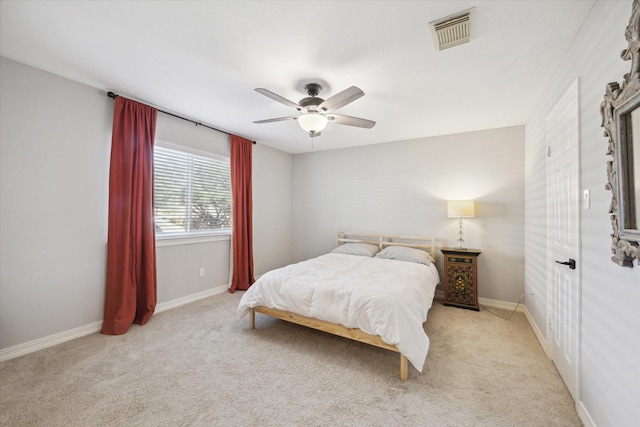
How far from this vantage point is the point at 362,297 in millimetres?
2168

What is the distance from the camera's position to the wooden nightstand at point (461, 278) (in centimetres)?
339

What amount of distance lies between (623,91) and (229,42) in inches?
89.8

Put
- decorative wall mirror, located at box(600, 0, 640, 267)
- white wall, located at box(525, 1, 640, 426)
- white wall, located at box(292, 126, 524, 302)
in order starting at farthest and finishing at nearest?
white wall, located at box(292, 126, 524, 302)
white wall, located at box(525, 1, 640, 426)
decorative wall mirror, located at box(600, 0, 640, 267)

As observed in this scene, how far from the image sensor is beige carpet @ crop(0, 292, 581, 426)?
5.16 ft

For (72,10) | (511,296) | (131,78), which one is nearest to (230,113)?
(131,78)

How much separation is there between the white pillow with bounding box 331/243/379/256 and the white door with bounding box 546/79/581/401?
2188mm

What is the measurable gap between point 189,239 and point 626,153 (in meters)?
4.08

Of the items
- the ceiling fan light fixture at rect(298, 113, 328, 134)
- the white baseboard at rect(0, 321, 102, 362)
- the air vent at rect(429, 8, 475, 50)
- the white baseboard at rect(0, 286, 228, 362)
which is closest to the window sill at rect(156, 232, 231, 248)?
the white baseboard at rect(0, 286, 228, 362)

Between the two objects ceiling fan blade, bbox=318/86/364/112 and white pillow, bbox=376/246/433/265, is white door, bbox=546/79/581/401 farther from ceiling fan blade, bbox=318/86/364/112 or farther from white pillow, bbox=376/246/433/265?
ceiling fan blade, bbox=318/86/364/112

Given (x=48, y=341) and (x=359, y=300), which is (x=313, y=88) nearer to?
(x=359, y=300)

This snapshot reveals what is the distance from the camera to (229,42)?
1874 millimetres

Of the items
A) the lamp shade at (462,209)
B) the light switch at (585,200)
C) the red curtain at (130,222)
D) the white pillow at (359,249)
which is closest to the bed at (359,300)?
the white pillow at (359,249)

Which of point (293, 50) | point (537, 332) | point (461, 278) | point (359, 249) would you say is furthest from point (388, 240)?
point (293, 50)

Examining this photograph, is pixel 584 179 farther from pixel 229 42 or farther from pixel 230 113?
pixel 230 113
